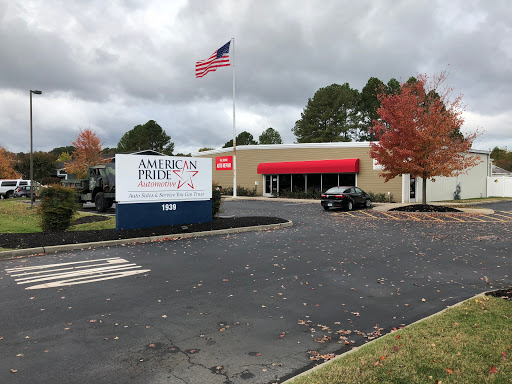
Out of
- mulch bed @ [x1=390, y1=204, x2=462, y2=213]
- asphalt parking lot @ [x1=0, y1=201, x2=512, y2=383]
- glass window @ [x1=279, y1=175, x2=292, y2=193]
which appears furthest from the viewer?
glass window @ [x1=279, y1=175, x2=292, y2=193]

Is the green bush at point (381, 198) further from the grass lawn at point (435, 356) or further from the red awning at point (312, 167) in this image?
the grass lawn at point (435, 356)

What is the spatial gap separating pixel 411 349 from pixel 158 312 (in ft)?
11.1

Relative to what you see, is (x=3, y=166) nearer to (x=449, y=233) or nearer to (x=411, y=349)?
(x=449, y=233)

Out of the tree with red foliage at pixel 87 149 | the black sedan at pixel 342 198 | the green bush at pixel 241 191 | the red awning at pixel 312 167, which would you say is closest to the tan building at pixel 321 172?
the red awning at pixel 312 167

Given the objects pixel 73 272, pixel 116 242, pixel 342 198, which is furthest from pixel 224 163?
pixel 73 272

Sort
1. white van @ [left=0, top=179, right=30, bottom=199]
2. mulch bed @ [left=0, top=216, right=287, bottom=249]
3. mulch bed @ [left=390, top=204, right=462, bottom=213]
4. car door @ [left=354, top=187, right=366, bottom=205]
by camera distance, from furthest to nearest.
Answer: white van @ [left=0, top=179, right=30, bottom=199] → car door @ [left=354, top=187, right=366, bottom=205] → mulch bed @ [left=390, top=204, right=462, bottom=213] → mulch bed @ [left=0, top=216, right=287, bottom=249]

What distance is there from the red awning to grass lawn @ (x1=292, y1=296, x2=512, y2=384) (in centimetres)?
2802

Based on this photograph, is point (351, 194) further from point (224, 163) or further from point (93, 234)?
point (224, 163)

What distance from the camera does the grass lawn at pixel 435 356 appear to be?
3.47 m

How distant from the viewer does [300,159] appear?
121ft

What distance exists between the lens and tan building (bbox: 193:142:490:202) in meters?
31.5

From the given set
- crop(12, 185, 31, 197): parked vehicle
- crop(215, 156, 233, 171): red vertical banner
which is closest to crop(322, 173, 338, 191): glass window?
crop(215, 156, 233, 171): red vertical banner

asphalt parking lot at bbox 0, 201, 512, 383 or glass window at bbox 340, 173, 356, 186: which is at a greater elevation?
glass window at bbox 340, 173, 356, 186

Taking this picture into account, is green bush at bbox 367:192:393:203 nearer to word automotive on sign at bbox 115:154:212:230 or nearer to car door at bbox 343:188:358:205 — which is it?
car door at bbox 343:188:358:205
